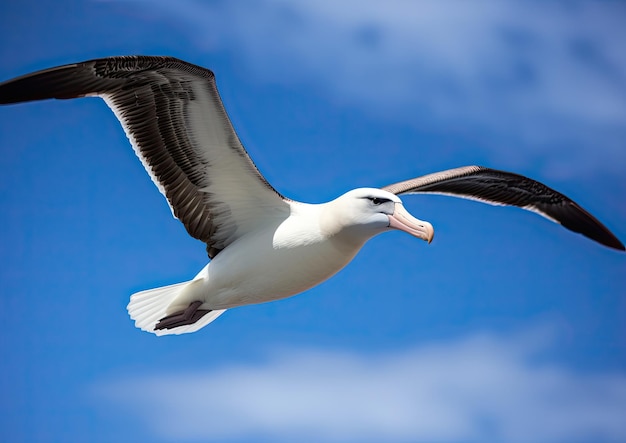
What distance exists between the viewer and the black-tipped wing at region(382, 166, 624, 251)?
11523 millimetres

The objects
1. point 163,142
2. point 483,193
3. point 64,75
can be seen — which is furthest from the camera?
point 483,193

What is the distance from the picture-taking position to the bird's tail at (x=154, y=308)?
9.77 m

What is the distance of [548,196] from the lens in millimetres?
12305

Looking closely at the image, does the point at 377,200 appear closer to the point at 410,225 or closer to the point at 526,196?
the point at 410,225

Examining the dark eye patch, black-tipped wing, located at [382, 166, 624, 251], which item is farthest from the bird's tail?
black-tipped wing, located at [382, 166, 624, 251]

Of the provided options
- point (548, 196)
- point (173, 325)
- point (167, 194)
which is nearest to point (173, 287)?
point (173, 325)

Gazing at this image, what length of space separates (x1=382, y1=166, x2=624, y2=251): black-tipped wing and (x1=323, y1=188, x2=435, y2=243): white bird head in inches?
101

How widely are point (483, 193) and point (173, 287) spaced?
4352 millimetres

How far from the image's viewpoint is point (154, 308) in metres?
9.91

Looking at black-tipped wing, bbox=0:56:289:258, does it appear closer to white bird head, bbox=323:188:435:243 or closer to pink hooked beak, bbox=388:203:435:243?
white bird head, bbox=323:188:435:243

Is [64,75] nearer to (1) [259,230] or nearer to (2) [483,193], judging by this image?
(1) [259,230]

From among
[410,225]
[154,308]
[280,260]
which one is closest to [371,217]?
[410,225]

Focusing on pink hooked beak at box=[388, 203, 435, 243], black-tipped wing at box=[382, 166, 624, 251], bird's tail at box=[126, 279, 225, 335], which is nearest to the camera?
pink hooked beak at box=[388, 203, 435, 243]

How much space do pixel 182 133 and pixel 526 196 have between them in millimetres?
5166
